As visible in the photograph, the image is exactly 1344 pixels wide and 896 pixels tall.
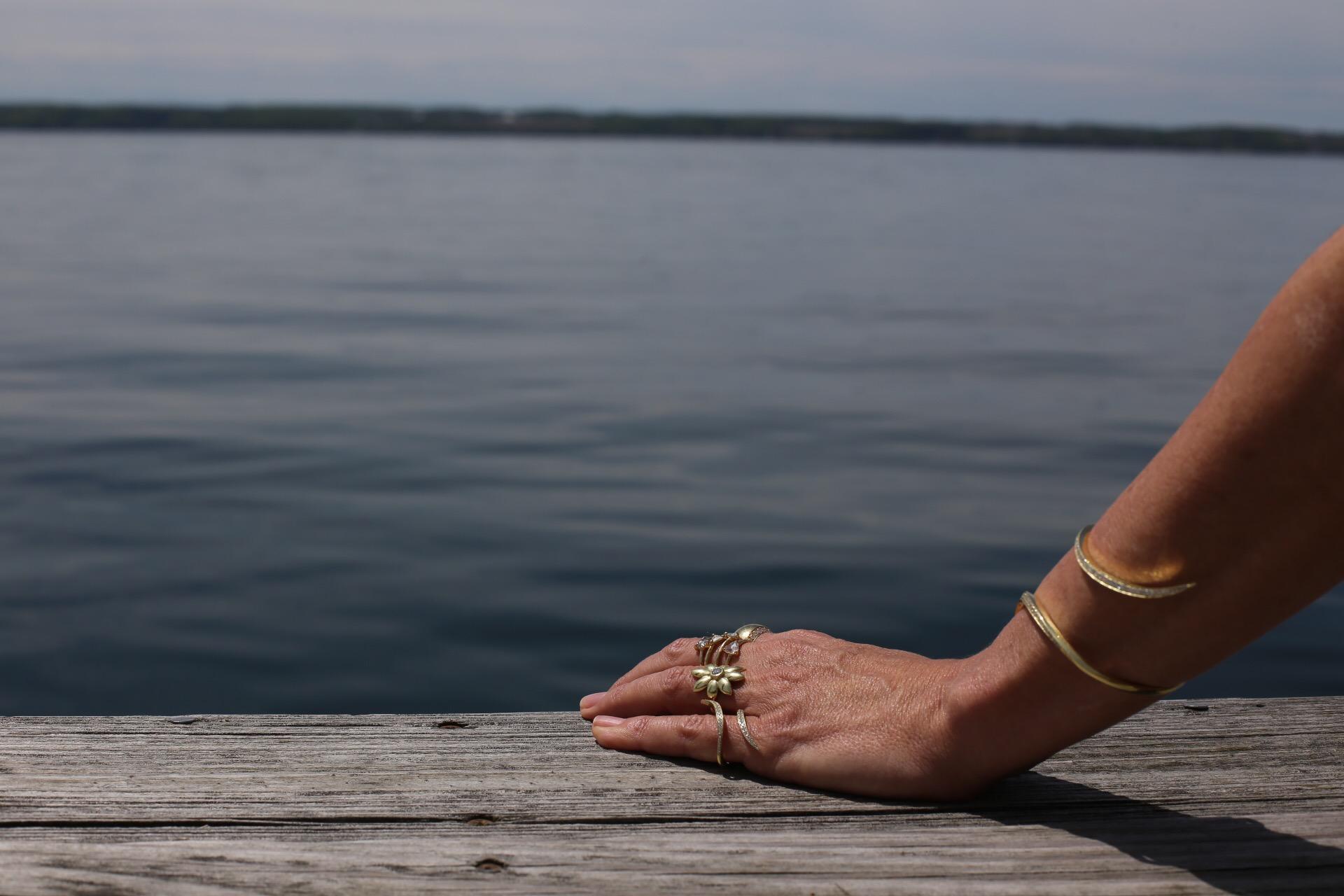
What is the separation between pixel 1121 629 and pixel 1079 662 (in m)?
0.07

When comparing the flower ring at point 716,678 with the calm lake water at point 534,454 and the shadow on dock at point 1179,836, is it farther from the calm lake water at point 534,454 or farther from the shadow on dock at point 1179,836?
the calm lake water at point 534,454

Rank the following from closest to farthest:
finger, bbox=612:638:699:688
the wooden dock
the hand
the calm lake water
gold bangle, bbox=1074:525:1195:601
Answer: gold bangle, bbox=1074:525:1195:601, the wooden dock, the hand, finger, bbox=612:638:699:688, the calm lake water

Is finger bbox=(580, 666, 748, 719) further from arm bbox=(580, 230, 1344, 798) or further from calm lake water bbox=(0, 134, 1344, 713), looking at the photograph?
calm lake water bbox=(0, 134, 1344, 713)

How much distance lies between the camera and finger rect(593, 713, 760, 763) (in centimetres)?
176

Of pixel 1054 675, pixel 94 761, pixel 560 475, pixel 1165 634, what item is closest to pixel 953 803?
pixel 1054 675

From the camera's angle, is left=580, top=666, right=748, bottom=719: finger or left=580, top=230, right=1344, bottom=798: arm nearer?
left=580, top=230, right=1344, bottom=798: arm

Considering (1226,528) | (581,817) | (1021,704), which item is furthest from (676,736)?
(1226,528)

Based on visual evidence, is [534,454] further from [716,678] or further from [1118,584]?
[1118,584]

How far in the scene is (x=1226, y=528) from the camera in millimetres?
1210

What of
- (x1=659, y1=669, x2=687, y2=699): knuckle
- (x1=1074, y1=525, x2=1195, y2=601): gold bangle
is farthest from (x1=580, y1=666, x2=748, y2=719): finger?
(x1=1074, y1=525, x2=1195, y2=601): gold bangle

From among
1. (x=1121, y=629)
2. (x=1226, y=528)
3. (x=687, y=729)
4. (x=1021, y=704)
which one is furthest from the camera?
(x=687, y=729)

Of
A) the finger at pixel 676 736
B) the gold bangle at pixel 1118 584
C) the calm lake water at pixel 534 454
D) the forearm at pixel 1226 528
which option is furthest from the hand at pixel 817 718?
the calm lake water at pixel 534 454

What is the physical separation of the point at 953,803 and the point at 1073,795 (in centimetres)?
18

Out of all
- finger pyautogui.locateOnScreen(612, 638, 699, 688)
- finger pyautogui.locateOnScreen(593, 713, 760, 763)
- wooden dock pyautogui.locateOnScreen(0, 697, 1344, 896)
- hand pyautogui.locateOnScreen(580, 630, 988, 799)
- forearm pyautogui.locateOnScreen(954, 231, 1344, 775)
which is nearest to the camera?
forearm pyautogui.locateOnScreen(954, 231, 1344, 775)
